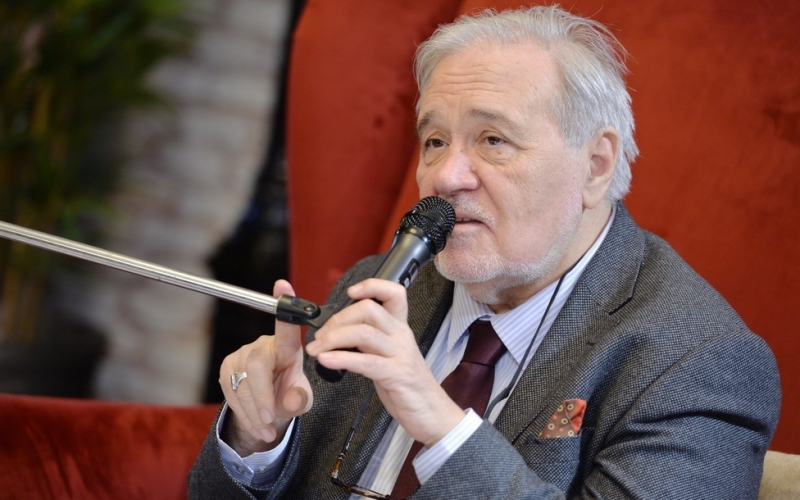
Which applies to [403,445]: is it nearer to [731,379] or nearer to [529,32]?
[731,379]

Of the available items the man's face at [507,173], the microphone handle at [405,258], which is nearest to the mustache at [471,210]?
the man's face at [507,173]

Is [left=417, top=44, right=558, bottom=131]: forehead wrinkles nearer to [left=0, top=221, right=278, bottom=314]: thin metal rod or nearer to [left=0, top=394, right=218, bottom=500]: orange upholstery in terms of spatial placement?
[left=0, top=221, right=278, bottom=314]: thin metal rod

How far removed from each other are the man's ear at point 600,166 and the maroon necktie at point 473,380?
0.25 meters

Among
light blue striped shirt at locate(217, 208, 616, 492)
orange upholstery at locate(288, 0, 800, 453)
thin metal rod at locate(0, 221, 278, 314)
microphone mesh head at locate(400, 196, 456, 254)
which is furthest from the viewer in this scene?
orange upholstery at locate(288, 0, 800, 453)

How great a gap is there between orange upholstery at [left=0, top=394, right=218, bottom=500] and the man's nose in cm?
61

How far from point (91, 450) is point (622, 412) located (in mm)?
840

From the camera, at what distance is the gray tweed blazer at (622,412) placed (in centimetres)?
103

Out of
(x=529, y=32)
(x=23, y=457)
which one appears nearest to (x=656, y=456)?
(x=529, y=32)

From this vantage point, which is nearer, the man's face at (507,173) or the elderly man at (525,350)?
the elderly man at (525,350)

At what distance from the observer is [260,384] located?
1096mm

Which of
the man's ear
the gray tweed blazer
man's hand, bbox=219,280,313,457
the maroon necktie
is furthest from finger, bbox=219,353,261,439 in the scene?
the man's ear

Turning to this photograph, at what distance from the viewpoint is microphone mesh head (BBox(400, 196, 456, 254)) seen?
103 cm

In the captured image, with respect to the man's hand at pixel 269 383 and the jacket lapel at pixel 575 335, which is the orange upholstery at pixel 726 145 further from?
the man's hand at pixel 269 383

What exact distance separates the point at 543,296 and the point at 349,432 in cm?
36
